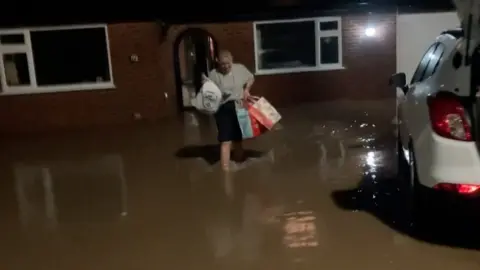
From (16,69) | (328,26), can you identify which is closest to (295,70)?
(328,26)

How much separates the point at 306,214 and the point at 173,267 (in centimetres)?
167

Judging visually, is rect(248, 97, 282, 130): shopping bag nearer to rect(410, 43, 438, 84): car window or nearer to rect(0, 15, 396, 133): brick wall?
rect(410, 43, 438, 84): car window

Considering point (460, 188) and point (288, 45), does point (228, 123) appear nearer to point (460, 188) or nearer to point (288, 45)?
point (460, 188)

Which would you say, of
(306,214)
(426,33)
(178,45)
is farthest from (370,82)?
(306,214)

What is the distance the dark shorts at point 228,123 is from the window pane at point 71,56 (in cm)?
638

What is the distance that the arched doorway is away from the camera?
14180mm

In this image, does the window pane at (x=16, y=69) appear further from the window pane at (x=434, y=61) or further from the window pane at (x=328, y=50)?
the window pane at (x=434, y=61)

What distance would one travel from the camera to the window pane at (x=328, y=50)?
579 inches

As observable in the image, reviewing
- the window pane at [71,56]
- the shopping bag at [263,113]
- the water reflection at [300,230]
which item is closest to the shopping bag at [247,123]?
the shopping bag at [263,113]

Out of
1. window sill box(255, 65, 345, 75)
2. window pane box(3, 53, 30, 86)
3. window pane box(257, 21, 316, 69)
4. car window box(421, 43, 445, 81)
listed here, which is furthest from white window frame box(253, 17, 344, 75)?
car window box(421, 43, 445, 81)

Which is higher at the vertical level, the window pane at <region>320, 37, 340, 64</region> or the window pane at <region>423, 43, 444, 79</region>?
the window pane at <region>423, 43, 444, 79</region>

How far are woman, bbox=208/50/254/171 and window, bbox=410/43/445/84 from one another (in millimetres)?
2194

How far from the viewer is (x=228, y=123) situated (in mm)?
8086

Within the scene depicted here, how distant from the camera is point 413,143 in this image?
550 cm
